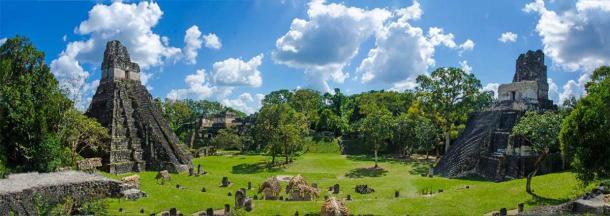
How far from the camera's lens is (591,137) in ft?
63.7

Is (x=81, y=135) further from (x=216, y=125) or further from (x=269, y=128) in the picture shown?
(x=216, y=125)

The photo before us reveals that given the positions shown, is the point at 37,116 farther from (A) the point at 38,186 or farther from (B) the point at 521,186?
(B) the point at 521,186

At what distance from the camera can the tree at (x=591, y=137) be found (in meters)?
19.3

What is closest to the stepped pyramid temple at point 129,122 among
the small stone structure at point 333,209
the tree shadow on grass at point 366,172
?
the tree shadow on grass at point 366,172

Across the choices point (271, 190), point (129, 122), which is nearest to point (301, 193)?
point (271, 190)

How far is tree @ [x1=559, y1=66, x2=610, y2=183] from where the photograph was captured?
19.3 m

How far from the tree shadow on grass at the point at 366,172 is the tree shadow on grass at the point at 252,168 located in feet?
24.1

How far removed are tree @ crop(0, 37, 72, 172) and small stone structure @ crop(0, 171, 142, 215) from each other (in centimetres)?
153

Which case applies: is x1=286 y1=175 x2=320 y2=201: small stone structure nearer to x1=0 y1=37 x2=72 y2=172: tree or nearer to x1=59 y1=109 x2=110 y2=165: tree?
x1=0 y1=37 x2=72 y2=172: tree

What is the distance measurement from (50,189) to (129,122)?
1771 centimetres

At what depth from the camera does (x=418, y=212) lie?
2042 centimetres

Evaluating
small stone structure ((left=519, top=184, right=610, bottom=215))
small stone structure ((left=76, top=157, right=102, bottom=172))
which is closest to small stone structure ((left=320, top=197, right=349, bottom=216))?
small stone structure ((left=519, top=184, right=610, bottom=215))

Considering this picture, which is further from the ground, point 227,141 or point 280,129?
point 280,129

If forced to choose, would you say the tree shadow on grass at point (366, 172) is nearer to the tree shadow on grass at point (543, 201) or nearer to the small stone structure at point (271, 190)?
the small stone structure at point (271, 190)
